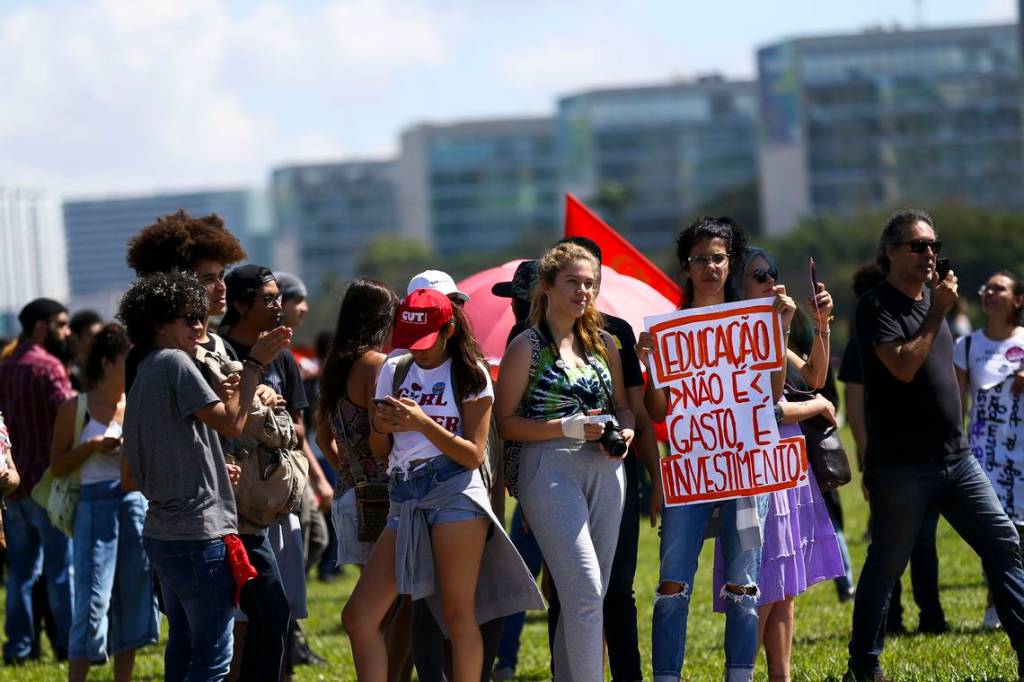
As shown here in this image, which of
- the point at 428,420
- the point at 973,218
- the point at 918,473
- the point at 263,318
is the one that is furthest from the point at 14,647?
the point at 973,218

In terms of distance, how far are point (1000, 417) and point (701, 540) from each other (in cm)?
289

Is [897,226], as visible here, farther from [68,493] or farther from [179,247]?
[68,493]

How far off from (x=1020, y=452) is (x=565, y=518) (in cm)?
354

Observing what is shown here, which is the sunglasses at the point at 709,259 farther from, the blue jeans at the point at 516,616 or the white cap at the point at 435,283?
the blue jeans at the point at 516,616

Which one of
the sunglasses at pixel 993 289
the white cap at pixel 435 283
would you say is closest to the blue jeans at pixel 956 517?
the white cap at pixel 435 283

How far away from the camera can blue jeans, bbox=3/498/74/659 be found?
10.2 meters

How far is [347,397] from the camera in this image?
686 centimetres

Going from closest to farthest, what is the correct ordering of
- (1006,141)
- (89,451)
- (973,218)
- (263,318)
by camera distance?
(263,318) → (89,451) → (973,218) → (1006,141)

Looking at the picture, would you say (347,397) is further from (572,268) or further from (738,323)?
(738,323)

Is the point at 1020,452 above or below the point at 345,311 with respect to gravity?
below

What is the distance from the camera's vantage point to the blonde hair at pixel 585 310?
22.1 feet

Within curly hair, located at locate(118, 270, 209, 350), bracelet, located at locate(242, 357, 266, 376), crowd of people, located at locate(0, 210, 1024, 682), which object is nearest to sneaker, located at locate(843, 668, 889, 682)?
crowd of people, located at locate(0, 210, 1024, 682)

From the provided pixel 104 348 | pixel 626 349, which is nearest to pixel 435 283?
pixel 626 349

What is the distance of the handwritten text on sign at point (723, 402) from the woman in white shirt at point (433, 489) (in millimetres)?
834
